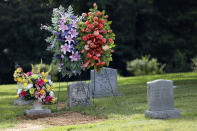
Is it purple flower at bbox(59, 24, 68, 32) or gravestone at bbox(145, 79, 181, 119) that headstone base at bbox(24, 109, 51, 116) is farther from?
gravestone at bbox(145, 79, 181, 119)

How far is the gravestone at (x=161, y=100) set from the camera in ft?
33.3

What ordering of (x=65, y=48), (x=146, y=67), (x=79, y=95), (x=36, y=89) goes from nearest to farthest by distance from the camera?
(x=65, y=48)
(x=36, y=89)
(x=79, y=95)
(x=146, y=67)

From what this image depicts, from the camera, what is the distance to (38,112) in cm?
1262

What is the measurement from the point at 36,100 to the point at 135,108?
3.15 metres

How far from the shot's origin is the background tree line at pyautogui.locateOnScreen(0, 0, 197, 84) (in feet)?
118

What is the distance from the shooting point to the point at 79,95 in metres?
14.0

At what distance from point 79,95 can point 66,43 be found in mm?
2579

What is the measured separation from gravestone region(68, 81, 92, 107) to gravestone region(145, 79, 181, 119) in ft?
13.5

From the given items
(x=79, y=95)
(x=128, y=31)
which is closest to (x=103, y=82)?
(x=79, y=95)

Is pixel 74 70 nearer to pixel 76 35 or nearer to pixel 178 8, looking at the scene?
pixel 76 35

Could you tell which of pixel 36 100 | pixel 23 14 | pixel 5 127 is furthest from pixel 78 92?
pixel 23 14

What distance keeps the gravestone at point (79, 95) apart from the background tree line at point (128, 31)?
66.4 feet

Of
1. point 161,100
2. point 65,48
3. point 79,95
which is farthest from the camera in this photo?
point 79,95

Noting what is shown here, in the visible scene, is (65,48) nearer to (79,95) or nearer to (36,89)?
(36,89)
